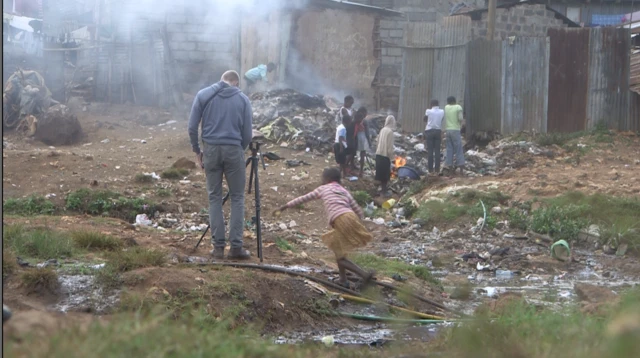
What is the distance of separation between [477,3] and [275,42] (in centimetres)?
942

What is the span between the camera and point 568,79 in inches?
657

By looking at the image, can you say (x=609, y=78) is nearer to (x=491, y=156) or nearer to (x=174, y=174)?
(x=491, y=156)

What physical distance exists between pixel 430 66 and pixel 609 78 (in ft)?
13.6

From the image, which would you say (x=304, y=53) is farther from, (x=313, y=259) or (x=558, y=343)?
(x=558, y=343)

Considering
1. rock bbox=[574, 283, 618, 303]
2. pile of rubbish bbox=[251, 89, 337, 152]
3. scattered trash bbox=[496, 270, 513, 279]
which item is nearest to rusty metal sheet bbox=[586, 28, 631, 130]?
pile of rubbish bbox=[251, 89, 337, 152]

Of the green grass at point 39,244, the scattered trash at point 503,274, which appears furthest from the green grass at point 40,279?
the scattered trash at point 503,274

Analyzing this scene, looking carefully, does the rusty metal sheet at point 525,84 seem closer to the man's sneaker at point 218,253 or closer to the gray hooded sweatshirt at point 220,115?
the gray hooded sweatshirt at point 220,115

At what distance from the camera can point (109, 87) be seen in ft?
75.0

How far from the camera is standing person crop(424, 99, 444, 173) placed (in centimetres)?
1483

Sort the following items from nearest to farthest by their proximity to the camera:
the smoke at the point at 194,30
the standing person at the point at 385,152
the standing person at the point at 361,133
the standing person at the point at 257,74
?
the standing person at the point at 385,152
the standing person at the point at 361,133
the standing person at the point at 257,74
the smoke at the point at 194,30

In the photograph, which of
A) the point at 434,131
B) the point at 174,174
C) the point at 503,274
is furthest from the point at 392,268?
the point at 434,131

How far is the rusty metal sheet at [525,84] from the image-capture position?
16.9 metres

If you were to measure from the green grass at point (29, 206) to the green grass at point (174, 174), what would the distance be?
2452mm

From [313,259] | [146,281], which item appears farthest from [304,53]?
[146,281]
